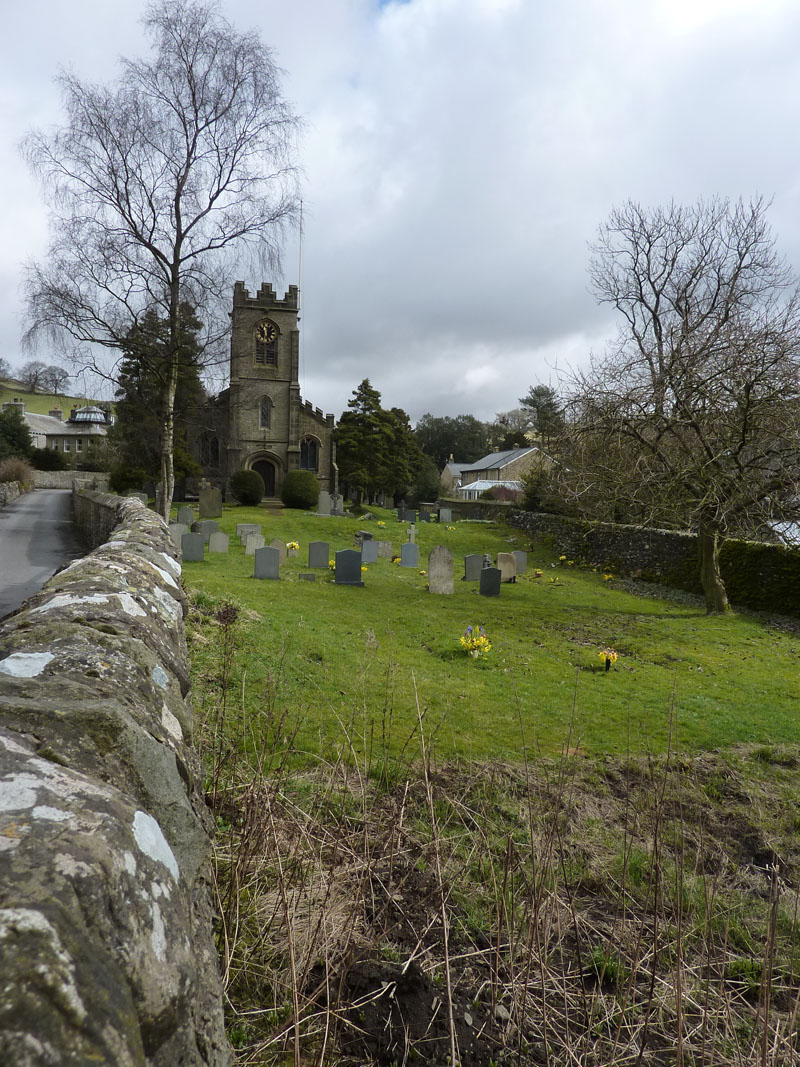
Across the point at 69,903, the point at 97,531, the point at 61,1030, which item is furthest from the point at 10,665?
the point at 97,531

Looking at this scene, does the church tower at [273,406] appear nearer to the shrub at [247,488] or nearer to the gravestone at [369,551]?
the shrub at [247,488]

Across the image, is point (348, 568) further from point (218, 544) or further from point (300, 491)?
point (300, 491)

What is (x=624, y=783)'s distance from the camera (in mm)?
5578

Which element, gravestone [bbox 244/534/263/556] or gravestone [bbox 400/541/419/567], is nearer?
gravestone [bbox 244/534/263/556]

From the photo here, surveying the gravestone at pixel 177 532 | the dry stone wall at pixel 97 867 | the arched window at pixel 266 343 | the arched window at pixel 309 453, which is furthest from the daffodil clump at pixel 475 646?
the arched window at pixel 266 343

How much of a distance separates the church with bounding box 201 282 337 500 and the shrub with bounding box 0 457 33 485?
1092 cm

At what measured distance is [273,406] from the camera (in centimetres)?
4362

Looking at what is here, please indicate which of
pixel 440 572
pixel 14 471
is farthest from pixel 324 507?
pixel 14 471

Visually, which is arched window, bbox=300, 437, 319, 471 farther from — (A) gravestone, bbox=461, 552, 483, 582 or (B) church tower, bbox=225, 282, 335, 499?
(A) gravestone, bbox=461, 552, 483, 582

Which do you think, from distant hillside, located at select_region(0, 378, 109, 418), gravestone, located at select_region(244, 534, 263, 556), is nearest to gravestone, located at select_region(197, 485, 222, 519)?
gravestone, located at select_region(244, 534, 263, 556)

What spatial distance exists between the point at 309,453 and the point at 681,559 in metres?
29.6

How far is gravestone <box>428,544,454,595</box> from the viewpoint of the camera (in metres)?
15.4

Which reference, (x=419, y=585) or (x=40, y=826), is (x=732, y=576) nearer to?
(x=419, y=585)

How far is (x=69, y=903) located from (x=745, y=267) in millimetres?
29125
